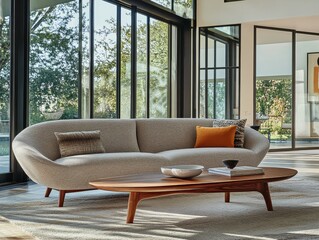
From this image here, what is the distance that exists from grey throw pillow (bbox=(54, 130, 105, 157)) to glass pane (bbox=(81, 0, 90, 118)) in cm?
183

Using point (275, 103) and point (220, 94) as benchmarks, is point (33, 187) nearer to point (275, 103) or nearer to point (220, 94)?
point (220, 94)

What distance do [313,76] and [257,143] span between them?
226 inches

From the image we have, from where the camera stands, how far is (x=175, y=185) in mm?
3098

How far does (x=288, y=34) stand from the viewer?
978cm

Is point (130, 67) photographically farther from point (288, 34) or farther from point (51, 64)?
point (288, 34)

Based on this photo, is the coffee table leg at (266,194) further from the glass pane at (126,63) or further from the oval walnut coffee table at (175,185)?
the glass pane at (126,63)

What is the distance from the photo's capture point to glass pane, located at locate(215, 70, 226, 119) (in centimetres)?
923

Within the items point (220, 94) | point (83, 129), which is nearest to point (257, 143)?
point (83, 129)

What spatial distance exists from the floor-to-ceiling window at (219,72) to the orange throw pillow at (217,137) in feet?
12.8

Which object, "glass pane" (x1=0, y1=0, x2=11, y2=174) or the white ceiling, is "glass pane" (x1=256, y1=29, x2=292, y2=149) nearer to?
the white ceiling

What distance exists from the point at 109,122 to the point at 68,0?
2.17 metres

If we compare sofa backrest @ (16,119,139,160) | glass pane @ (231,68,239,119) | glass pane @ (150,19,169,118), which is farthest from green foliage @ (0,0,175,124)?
glass pane @ (231,68,239,119)

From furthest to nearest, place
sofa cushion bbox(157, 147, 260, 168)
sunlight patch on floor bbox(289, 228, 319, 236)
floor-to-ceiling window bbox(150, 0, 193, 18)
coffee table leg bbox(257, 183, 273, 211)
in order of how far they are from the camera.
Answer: floor-to-ceiling window bbox(150, 0, 193, 18), sofa cushion bbox(157, 147, 260, 168), coffee table leg bbox(257, 183, 273, 211), sunlight patch on floor bbox(289, 228, 319, 236)

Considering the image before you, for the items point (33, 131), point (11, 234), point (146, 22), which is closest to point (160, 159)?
point (33, 131)
